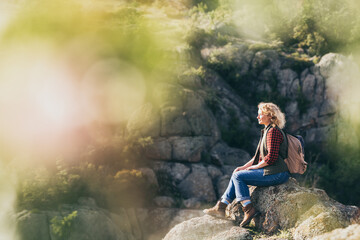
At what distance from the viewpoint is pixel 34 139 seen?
15719 millimetres

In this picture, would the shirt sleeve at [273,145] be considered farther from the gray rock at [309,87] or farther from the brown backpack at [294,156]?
the gray rock at [309,87]

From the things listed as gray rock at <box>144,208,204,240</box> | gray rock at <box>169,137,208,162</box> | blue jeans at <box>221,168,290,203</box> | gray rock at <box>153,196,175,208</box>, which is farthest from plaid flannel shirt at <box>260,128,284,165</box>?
gray rock at <box>169,137,208,162</box>

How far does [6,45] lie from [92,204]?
1186cm

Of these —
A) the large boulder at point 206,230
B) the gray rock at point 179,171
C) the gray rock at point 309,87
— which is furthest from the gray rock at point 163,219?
the gray rock at point 309,87

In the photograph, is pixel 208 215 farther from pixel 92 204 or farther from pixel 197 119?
pixel 197 119

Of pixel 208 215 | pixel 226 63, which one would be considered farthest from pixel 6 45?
pixel 208 215

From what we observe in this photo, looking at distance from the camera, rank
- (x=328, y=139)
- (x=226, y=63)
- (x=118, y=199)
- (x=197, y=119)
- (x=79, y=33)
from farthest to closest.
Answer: (x=226, y=63), (x=328, y=139), (x=79, y=33), (x=197, y=119), (x=118, y=199)

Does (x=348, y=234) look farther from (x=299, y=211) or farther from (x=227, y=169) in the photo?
(x=227, y=169)

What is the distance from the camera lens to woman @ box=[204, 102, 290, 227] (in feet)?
18.9

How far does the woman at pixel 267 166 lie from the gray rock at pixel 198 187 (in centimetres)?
1082

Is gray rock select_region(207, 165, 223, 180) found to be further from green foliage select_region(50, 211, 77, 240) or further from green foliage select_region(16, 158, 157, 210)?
green foliage select_region(50, 211, 77, 240)

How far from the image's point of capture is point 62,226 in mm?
11406

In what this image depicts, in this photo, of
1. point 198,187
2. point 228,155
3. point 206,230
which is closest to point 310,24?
point 228,155

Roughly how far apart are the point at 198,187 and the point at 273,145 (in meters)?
11.5
